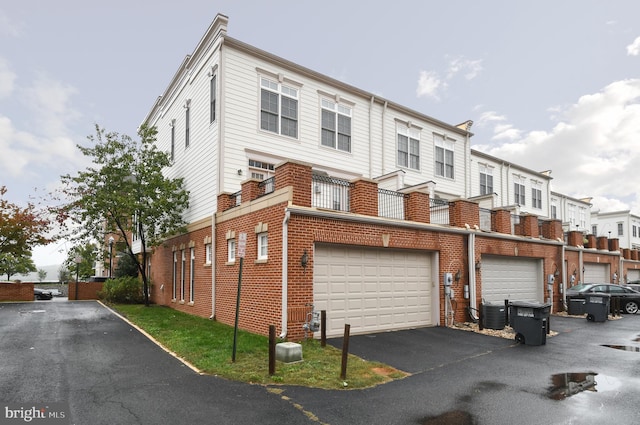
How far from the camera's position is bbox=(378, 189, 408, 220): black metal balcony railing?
14.1 m

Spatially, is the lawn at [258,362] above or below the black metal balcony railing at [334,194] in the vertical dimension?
below

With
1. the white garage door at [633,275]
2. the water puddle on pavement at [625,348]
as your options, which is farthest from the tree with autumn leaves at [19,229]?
the white garage door at [633,275]

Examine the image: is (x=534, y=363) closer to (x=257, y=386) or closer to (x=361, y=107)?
(x=257, y=386)

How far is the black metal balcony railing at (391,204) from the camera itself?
1407 centimetres

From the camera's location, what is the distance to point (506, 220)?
17.6 m

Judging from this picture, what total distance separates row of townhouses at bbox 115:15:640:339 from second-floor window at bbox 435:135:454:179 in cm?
9

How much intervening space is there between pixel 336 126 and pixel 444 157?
25.7 ft

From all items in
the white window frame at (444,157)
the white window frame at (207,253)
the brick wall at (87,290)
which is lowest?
the brick wall at (87,290)

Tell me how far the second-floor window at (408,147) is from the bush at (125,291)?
16.0 metres

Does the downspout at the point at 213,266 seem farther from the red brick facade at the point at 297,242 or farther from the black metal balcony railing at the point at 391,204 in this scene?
the black metal balcony railing at the point at 391,204

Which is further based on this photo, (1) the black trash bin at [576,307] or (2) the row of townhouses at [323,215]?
(1) the black trash bin at [576,307]

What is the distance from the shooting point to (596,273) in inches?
1015

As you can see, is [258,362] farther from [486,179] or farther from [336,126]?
[486,179]

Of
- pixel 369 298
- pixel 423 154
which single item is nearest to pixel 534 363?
pixel 369 298
